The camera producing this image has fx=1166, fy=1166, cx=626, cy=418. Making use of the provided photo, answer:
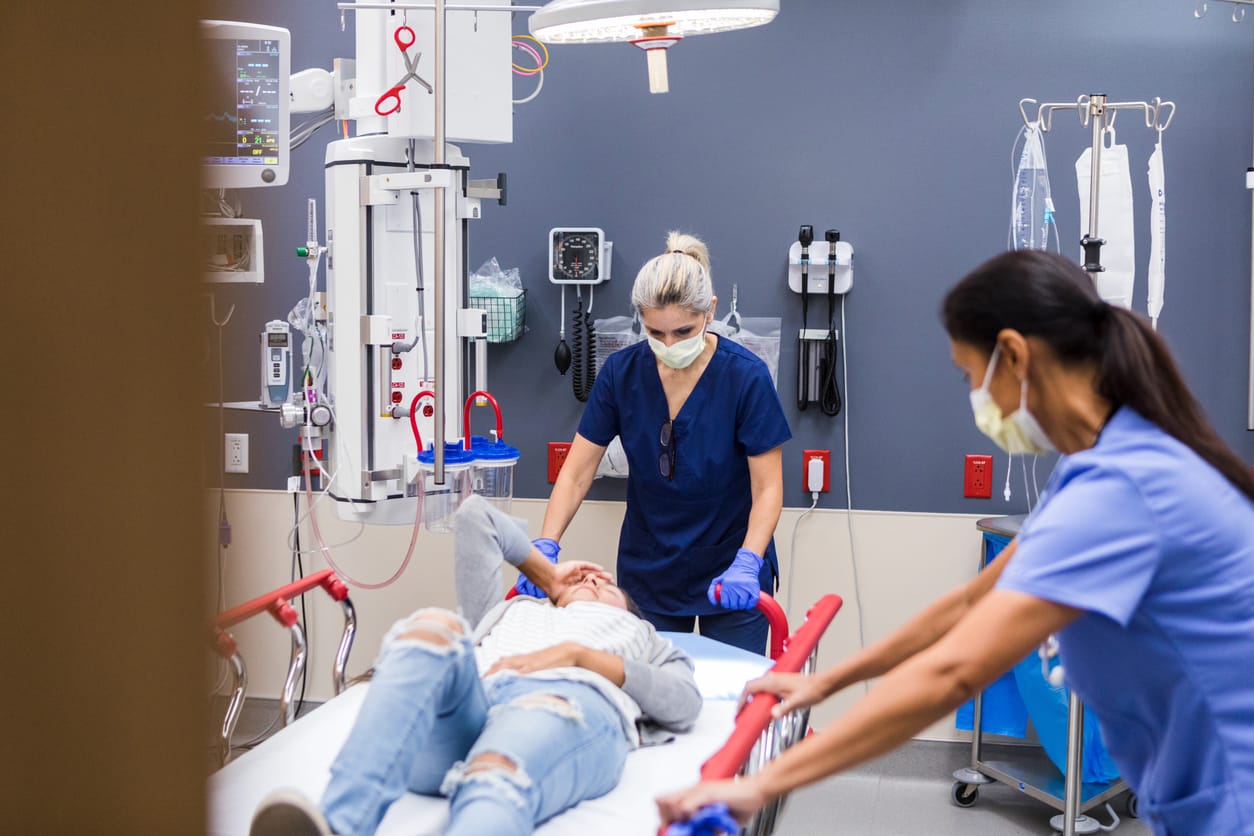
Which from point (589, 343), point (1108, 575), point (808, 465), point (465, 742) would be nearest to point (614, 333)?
point (589, 343)

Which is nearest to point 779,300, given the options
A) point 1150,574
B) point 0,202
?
point 1150,574

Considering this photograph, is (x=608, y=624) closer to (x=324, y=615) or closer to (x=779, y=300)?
(x=779, y=300)

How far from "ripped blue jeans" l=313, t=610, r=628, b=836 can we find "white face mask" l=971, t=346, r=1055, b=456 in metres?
0.75

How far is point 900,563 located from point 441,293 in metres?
1.76

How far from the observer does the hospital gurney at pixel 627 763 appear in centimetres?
163

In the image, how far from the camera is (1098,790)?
308 cm

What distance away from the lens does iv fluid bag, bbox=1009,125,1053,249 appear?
128 inches

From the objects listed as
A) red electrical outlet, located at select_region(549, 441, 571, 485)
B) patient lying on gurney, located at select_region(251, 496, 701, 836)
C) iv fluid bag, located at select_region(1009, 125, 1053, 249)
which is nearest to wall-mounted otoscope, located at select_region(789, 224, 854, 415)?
iv fluid bag, located at select_region(1009, 125, 1053, 249)

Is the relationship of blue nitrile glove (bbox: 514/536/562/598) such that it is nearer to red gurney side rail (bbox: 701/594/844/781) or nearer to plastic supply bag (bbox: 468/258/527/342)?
red gurney side rail (bbox: 701/594/844/781)

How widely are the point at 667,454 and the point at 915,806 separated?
53.5 inches

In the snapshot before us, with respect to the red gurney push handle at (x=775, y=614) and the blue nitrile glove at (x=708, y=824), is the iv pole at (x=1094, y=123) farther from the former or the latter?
the blue nitrile glove at (x=708, y=824)

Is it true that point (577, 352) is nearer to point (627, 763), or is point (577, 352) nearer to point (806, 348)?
point (806, 348)

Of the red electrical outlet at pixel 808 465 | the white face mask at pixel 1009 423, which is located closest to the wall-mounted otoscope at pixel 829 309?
the red electrical outlet at pixel 808 465

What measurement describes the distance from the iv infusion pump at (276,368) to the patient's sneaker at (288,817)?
1.99 m
